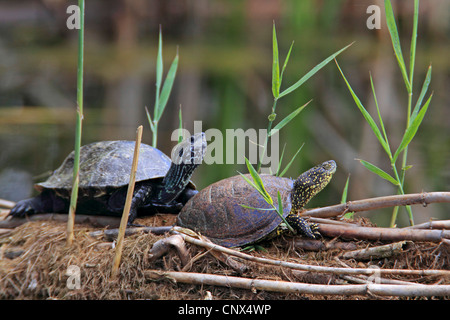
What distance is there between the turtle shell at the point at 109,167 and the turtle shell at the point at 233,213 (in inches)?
14.2

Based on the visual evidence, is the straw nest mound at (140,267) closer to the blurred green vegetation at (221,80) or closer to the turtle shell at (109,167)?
the turtle shell at (109,167)

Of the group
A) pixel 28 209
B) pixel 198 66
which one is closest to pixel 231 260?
pixel 28 209

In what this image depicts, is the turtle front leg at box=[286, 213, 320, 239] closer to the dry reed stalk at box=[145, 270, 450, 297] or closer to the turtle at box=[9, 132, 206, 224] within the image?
the dry reed stalk at box=[145, 270, 450, 297]

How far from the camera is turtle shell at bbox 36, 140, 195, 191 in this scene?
2.24 meters

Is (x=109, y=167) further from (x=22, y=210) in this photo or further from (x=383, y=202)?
(x=383, y=202)

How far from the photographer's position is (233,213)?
6.45ft

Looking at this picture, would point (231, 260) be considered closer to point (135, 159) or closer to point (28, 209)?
point (135, 159)

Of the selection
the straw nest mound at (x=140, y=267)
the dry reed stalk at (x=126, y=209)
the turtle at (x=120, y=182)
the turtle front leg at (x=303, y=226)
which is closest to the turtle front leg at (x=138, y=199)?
the turtle at (x=120, y=182)

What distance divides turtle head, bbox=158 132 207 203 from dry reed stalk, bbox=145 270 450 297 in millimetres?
574

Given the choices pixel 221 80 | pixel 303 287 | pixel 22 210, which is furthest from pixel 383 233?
pixel 221 80

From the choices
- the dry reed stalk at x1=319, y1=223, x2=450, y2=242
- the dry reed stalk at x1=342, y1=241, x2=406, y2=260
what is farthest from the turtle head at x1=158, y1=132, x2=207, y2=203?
the dry reed stalk at x1=342, y1=241, x2=406, y2=260

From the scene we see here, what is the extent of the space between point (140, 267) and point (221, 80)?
219 inches

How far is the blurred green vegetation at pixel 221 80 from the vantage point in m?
4.82

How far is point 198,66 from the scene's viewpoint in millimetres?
8141
